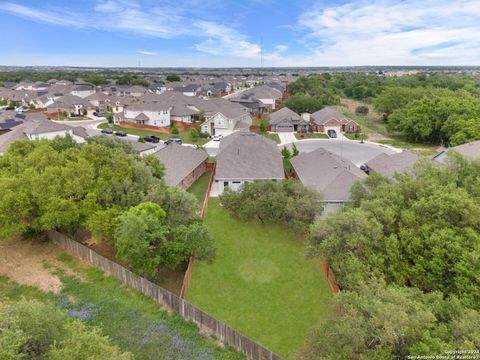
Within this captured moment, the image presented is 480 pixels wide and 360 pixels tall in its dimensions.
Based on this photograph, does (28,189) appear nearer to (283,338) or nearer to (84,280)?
(84,280)

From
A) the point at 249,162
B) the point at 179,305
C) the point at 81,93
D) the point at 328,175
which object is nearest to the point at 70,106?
the point at 81,93

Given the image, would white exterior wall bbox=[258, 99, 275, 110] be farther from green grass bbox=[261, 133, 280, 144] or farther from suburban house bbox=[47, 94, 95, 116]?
suburban house bbox=[47, 94, 95, 116]

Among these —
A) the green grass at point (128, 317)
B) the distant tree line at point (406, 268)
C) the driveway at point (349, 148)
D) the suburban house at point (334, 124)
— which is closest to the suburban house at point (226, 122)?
the driveway at point (349, 148)

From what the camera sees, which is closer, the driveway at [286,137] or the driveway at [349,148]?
the driveway at [349,148]

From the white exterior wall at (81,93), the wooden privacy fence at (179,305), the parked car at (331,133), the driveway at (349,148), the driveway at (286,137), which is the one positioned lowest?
the wooden privacy fence at (179,305)

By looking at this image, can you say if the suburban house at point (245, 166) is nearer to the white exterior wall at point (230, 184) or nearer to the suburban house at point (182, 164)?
the white exterior wall at point (230, 184)

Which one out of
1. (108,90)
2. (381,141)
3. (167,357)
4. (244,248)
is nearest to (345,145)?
(381,141)

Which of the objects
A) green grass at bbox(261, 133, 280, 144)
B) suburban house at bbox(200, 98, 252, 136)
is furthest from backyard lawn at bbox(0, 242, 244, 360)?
suburban house at bbox(200, 98, 252, 136)

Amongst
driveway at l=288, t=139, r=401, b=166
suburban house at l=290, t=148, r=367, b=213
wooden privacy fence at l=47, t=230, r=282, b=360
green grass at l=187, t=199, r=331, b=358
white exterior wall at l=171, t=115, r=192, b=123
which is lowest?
green grass at l=187, t=199, r=331, b=358
